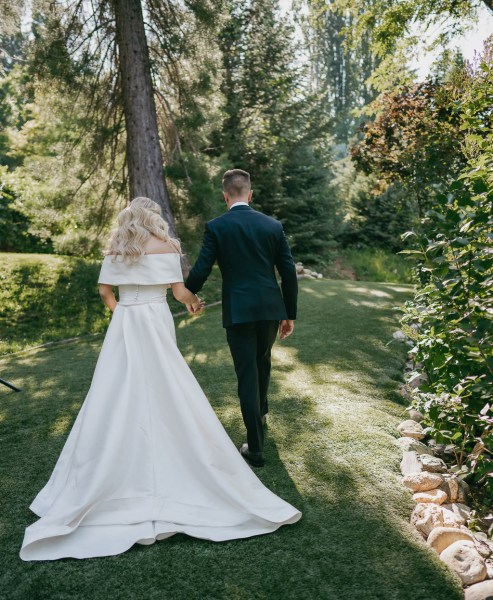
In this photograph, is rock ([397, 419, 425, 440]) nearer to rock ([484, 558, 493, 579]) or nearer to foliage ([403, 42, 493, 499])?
foliage ([403, 42, 493, 499])

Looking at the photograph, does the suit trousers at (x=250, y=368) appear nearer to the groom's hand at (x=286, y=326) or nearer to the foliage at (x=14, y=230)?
the groom's hand at (x=286, y=326)

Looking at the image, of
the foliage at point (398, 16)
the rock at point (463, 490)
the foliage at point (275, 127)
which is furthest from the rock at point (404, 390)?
the foliage at point (275, 127)

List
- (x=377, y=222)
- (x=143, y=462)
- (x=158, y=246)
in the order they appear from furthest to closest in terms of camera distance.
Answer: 1. (x=377, y=222)
2. (x=158, y=246)
3. (x=143, y=462)

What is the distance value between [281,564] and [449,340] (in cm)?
161

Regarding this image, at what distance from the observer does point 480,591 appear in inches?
82.9

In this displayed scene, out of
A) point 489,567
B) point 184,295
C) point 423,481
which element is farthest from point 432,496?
point 184,295

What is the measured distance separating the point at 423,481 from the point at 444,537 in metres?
0.54

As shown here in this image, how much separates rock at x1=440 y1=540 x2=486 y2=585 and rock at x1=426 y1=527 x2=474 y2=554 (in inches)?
1.8

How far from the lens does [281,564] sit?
2404 millimetres

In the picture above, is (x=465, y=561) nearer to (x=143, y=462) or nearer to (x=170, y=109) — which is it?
(x=143, y=462)

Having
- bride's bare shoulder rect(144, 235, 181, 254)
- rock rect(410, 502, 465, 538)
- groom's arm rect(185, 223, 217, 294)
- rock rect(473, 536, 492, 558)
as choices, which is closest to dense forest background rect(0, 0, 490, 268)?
groom's arm rect(185, 223, 217, 294)

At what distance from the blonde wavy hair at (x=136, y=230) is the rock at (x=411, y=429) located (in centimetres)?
230

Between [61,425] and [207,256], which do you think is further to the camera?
[61,425]

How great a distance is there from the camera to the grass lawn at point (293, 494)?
7.43 ft
